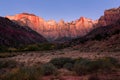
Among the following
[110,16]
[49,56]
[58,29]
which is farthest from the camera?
[58,29]

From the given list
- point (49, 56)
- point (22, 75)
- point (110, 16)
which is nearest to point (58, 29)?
point (110, 16)

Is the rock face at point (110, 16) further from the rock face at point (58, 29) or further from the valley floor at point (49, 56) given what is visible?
the valley floor at point (49, 56)

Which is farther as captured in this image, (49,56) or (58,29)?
(58,29)

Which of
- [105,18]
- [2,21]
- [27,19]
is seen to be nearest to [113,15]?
[105,18]

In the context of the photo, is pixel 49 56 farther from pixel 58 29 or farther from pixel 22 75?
pixel 58 29

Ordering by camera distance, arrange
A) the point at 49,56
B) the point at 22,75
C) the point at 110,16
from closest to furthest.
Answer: the point at 22,75
the point at 49,56
the point at 110,16

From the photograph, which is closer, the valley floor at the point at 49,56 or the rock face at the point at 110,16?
the valley floor at the point at 49,56

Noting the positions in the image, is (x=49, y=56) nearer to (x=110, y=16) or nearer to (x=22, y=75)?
(x=22, y=75)

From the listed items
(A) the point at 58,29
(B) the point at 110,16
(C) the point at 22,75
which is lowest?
(C) the point at 22,75

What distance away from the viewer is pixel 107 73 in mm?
15492

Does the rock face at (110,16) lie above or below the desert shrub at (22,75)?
above

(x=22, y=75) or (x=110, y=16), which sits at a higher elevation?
(x=110, y=16)

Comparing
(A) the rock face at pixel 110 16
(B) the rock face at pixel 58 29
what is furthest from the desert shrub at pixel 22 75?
(B) the rock face at pixel 58 29

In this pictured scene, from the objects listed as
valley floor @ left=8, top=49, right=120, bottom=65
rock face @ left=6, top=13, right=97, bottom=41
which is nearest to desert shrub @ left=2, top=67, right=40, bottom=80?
valley floor @ left=8, top=49, right=120, bottom=65
